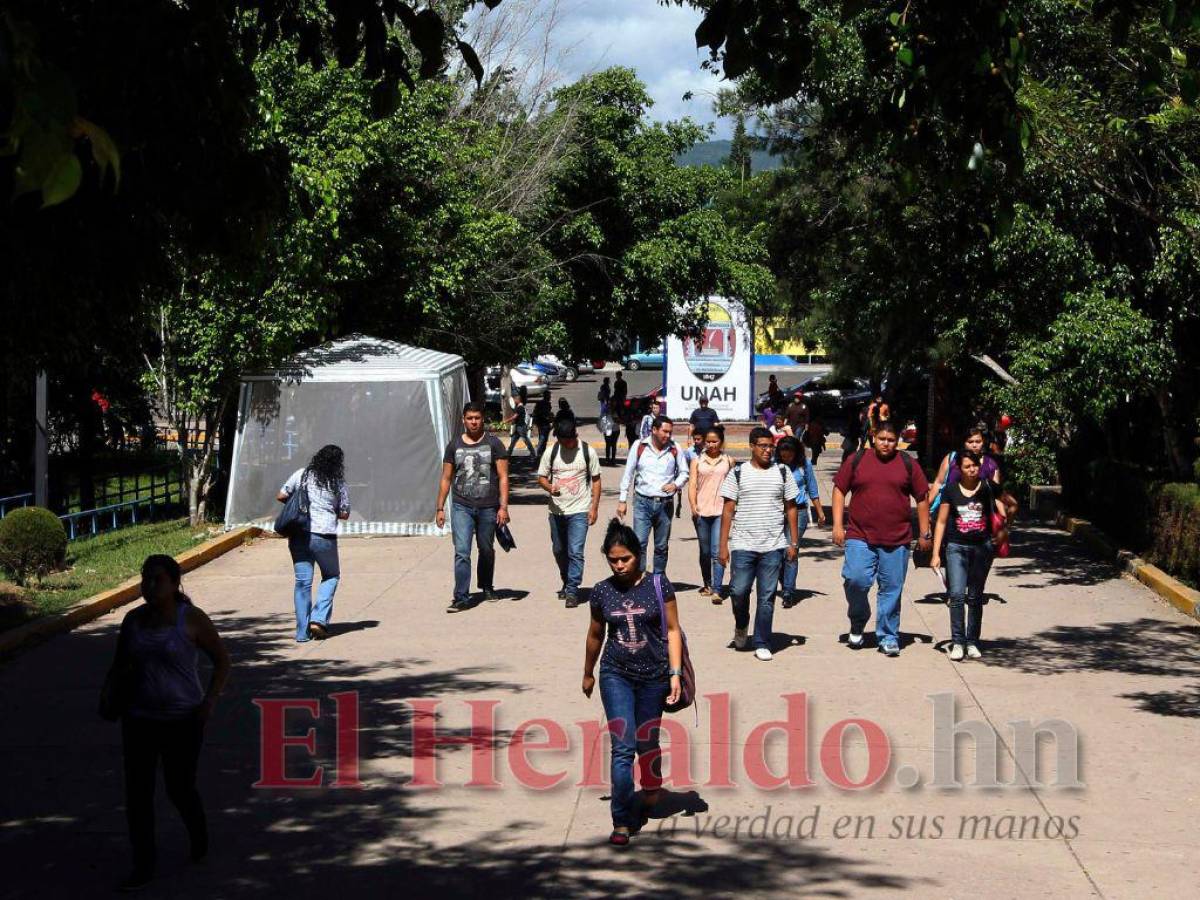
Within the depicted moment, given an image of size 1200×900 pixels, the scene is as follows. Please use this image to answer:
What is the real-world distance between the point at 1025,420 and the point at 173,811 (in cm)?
1202

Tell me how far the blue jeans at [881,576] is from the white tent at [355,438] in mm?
9015

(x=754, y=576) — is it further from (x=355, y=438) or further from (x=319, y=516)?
(x=355, y=438)

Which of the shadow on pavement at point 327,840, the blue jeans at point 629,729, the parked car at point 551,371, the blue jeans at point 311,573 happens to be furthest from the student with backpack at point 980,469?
the parked car at point 551,371

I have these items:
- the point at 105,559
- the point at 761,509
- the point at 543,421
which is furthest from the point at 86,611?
the point at 543,421

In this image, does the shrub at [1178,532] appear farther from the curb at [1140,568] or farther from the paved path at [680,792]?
the paved path at [680,792]

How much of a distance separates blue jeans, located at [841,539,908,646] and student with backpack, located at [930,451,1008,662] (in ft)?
0.95

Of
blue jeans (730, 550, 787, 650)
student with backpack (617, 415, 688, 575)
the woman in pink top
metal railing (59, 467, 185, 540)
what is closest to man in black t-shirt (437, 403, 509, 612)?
student with backpack (617, 415, 688, 575)

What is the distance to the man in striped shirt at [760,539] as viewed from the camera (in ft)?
37.1

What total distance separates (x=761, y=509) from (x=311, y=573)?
3.49m

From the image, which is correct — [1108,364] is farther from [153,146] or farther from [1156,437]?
[153,146]

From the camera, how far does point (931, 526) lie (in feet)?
41.7

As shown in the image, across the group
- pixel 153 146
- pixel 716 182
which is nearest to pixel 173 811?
pixel 153 146

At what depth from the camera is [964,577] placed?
11297 millimetres

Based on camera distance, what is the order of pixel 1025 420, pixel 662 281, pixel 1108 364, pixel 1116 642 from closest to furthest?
pixel 1116 642, pixel 1108 364, pixel 1025 420, pixel 662 281
